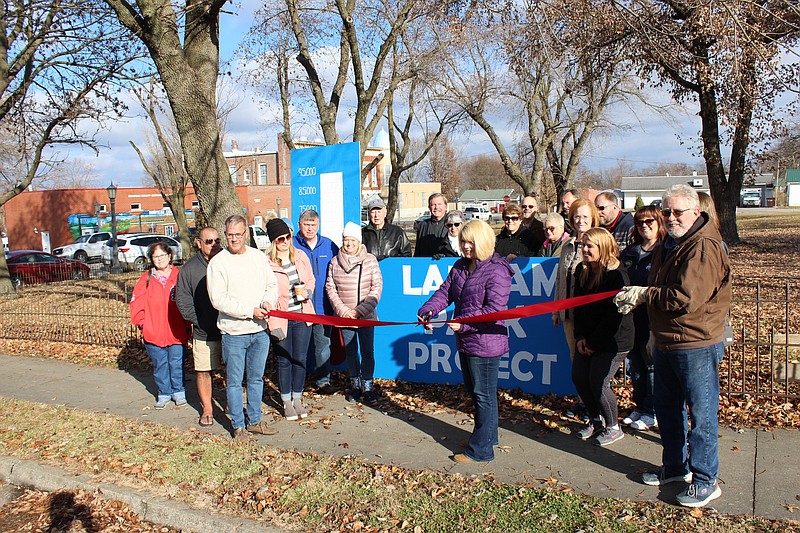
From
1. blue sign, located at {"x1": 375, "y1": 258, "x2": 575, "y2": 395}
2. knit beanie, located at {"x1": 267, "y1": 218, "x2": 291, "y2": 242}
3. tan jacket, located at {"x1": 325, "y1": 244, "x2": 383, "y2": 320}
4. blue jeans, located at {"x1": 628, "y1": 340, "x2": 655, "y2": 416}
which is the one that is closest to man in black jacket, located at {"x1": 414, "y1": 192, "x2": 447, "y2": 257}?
blue sign, located at {"x1": 375, "y1": 258, "x2": 575, "y2": 395}

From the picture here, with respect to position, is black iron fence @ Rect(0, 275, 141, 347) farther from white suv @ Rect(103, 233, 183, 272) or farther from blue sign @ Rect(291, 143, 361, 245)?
white suv @ Rect(103, 233, 183, 272)

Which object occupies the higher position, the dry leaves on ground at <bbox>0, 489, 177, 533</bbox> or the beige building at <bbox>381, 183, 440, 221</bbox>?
the beige building at <bbox>381, 183, 440, 221</bbox>

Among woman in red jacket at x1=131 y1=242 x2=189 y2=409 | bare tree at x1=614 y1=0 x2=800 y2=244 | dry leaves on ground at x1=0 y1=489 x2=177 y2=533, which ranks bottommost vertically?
dry leaves on ground at x1=0 y1=489 x2=177 y2=533

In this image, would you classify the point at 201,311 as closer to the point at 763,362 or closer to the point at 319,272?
the point at 319,272

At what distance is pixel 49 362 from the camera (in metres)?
10.2

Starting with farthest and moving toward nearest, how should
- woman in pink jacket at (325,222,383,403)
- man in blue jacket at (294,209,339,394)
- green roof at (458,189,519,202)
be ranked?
1. green roof at (458,189,519,202)
2. man in blue jacket at (294,209,339,394)
3. woman in pink jacket at (325,222,383,403)

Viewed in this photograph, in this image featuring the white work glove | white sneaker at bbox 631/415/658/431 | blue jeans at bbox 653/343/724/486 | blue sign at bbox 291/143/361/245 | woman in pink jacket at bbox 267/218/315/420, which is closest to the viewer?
blue jeans at bbox 653/343/724/486

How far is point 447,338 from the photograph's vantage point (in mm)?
7387

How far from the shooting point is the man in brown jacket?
409 cm

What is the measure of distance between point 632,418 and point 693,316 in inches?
77.2

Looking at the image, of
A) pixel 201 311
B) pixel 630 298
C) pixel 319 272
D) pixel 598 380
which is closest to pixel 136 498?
pixel 201 311

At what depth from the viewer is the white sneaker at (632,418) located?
5773 millimetres

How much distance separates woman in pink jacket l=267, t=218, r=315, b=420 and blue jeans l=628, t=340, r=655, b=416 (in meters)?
3.12

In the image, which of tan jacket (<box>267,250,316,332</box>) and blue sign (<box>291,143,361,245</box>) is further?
blue sign (<box>291,143,361,245</box>)
